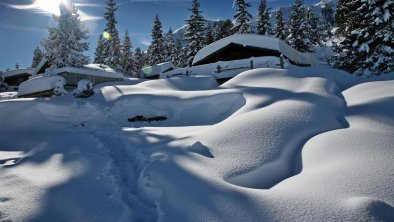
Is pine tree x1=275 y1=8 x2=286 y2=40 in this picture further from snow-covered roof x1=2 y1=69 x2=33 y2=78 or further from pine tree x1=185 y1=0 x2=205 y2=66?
snow-covered roof x1=2 y1=69 x2=33 y2=78

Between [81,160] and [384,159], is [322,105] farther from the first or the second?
[81,160]

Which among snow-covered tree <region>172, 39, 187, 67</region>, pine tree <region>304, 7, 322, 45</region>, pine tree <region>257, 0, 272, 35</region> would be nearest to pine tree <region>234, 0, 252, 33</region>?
pine tree <region>257, 0, 272, 35</region>

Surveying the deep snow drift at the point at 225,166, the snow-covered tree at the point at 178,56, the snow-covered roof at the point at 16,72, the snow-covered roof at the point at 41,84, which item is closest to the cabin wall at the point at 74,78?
the snow-covered roof at the point at 41,84

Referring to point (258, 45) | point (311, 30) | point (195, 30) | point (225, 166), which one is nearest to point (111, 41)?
point (195, 30)

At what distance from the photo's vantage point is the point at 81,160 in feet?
20.0

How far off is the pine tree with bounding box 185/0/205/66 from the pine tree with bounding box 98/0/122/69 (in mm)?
10517

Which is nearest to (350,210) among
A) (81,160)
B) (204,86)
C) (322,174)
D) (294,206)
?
(294,206)

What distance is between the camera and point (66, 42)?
28.9 m

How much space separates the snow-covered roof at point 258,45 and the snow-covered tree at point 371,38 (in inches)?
154

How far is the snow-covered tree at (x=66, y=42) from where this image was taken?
28766 millimetres

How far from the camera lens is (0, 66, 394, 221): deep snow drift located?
379cm

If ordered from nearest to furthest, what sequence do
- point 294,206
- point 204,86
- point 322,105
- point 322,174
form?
point 294,206 < point 322,174 < point 322,105 < point 204,86

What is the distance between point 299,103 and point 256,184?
4.22m

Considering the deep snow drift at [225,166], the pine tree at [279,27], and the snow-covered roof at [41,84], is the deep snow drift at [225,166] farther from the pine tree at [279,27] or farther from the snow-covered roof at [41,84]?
the pine tree at [279,27]
